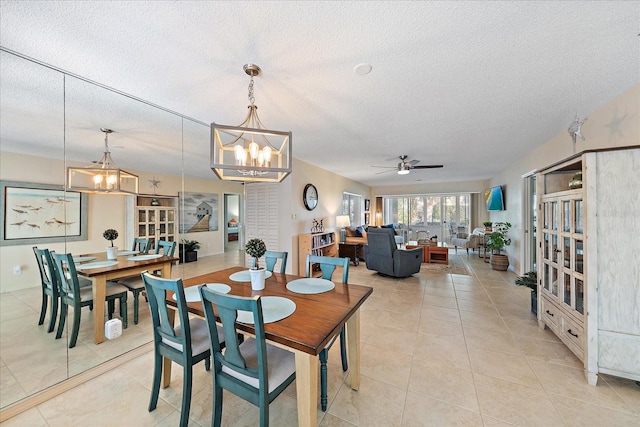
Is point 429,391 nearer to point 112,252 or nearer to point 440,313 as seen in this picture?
point 440,313

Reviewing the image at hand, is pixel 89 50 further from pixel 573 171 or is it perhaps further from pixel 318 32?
pixel 573 171

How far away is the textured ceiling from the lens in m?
1.29

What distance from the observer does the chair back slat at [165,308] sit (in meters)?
1.37

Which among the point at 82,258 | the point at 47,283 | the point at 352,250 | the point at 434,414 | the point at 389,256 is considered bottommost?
the point at 434,414

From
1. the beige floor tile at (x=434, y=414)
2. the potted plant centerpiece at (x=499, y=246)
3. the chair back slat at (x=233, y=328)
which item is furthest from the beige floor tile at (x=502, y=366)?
the potted plant centerpiece at (x=499, y=246)

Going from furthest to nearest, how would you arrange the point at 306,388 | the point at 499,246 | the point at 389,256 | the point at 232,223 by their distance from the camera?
the point at 499,246 → the point at 389,256 → the point at 232,223 → the point at 306,388

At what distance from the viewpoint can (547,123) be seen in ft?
9.59

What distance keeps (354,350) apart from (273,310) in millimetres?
748

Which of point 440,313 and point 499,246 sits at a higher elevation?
point 499,246

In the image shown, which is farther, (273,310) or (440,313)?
(440,313)

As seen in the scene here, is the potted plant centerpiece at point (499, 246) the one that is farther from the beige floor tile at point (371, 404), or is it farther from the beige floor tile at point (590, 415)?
the beige floor tile at point (371, 404)

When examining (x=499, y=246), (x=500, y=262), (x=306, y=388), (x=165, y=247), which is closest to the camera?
(x=306, y=388)

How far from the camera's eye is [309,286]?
1.92 meters

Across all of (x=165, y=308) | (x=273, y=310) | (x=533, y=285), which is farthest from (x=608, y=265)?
(x=165, y=308)
